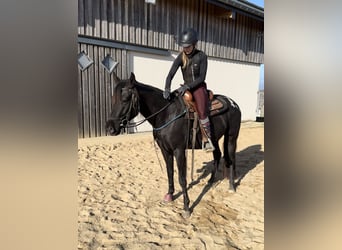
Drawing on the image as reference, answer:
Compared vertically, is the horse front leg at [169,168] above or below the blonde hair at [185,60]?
below

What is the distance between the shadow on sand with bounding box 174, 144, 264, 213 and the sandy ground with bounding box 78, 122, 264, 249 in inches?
0.6

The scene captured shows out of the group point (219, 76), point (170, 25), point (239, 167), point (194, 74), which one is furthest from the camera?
point (219, 76)

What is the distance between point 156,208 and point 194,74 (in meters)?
1.45

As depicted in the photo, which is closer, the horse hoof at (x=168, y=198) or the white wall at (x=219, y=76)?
the horse hoof at (x=168, y=198)

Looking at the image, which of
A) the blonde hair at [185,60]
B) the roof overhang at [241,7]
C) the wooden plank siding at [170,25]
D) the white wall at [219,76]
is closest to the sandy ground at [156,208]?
the blonde hair at [185,60]

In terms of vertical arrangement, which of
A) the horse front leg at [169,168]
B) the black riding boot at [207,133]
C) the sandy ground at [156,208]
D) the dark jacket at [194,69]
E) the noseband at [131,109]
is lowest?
the sandy ground at [156,208]

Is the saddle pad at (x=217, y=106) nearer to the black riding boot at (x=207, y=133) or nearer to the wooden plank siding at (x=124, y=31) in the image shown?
the black riding boot at (x=207, y=133)

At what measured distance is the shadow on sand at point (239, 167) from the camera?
3.21 m

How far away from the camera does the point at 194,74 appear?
2.55 metres

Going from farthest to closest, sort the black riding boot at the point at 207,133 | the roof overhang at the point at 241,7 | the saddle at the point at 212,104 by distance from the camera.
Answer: the roof overhang at the point at 241,7, the black riding boot at the point at 207,133, the saddle at the point at 212,104

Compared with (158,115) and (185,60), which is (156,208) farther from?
(185,60)

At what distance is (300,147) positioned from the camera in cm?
45

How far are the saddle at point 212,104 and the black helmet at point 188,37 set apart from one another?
1.52 ft

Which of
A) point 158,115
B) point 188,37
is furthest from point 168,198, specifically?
point 188,37
